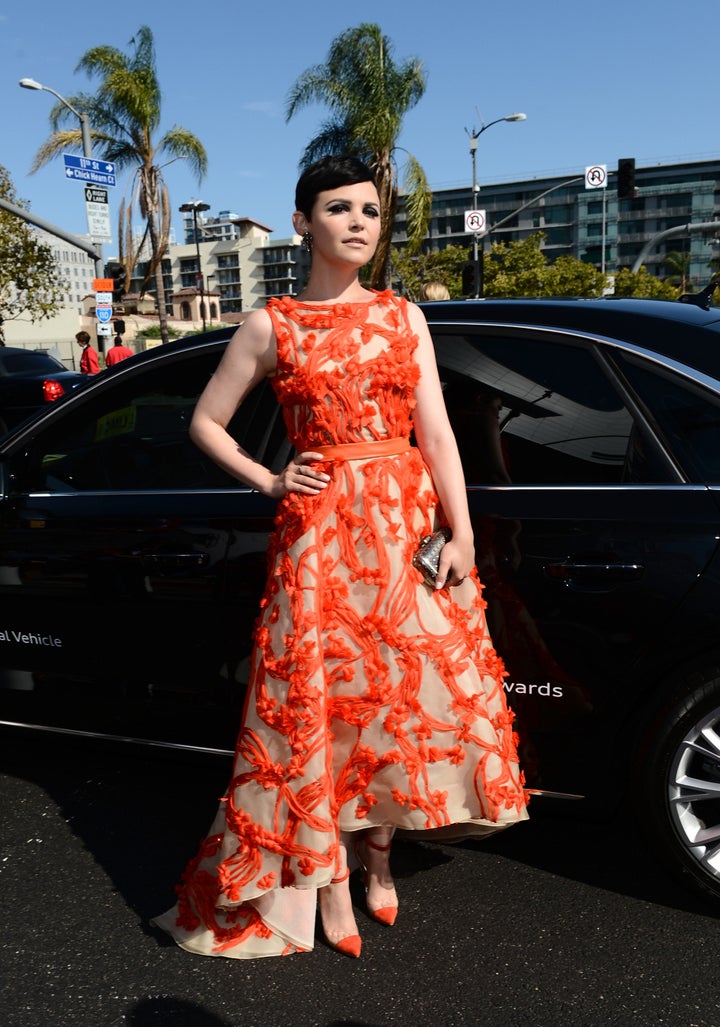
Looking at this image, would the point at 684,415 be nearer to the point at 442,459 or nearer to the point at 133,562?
the point at 442,459

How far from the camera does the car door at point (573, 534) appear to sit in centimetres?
238

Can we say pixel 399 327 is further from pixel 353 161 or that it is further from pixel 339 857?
pixel 339 857

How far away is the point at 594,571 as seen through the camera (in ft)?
7.99

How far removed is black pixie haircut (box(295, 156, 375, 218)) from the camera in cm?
229

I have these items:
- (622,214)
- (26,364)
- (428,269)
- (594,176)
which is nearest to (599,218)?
(622,214)

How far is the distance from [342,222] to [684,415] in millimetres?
982

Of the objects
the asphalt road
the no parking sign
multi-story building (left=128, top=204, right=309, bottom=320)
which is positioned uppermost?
multi-story building (left=128, top=204, right=309, bottom=320)

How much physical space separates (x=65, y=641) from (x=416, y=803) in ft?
4.58

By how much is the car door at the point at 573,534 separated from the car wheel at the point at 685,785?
0.10m

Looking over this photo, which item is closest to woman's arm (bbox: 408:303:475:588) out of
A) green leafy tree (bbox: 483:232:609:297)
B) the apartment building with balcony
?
green leafy tree (bbox: 483:232:609:297)

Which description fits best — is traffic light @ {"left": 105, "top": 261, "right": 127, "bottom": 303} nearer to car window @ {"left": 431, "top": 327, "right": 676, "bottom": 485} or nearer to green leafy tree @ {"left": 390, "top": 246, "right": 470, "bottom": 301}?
green leafy tree @ {"left": 390, "top": 246, "right": 470, "bottom": 301}

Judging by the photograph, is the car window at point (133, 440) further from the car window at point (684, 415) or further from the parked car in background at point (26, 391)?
the parked car in background at point (26, 391)

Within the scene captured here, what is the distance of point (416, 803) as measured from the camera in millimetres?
2334

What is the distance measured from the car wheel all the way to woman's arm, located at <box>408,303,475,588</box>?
0.65 m
